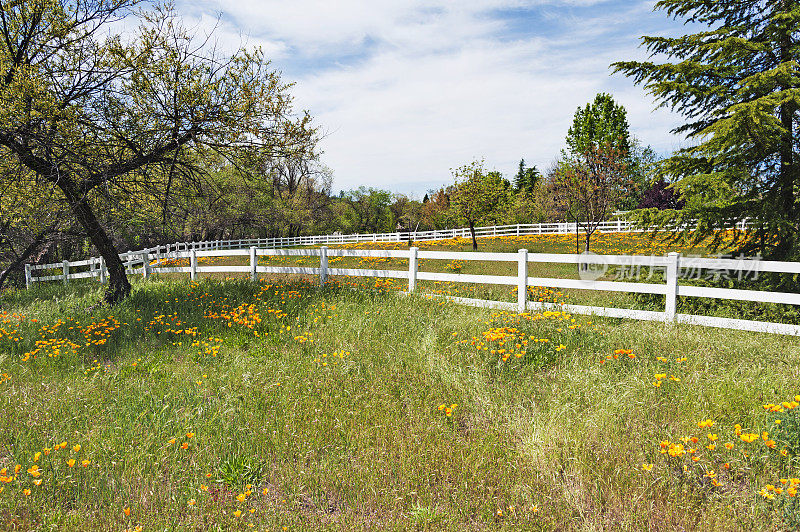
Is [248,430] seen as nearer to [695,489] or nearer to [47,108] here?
[695,489]

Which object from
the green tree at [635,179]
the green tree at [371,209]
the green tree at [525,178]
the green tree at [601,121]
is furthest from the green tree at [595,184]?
the green tree at [371,209]

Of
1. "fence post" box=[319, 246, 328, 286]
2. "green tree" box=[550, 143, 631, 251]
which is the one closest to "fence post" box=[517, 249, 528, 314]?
"fence post" box=[319, 246, 328, 286]

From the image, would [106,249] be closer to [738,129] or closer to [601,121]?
[738,129]

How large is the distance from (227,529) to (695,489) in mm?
3197

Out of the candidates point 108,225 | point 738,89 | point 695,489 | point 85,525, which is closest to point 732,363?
point 695,489

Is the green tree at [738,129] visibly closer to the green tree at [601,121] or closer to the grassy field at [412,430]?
the grassy field at [412,430]

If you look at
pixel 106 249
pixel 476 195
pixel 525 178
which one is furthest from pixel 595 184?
pixel 525 178

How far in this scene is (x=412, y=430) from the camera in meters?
3.94

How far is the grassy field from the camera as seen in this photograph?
2.99 metres

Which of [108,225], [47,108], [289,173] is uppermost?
[289,173]

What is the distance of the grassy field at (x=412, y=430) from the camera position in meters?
2.99

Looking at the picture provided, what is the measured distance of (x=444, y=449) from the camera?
3670 millimetres

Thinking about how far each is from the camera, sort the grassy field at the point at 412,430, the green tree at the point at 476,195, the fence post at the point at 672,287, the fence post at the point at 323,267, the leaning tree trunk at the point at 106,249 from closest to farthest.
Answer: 1. the grassy field at the point at 412,430
2. the fence post at the point at 672,287
3. the leaning tree trunk at the point at 106,249
4. the fence post at the point at 323,267
5. the green tree at the point at 476,195

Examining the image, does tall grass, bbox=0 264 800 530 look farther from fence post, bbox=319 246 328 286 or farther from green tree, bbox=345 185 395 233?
green tree, bbox=345 185 395 233
